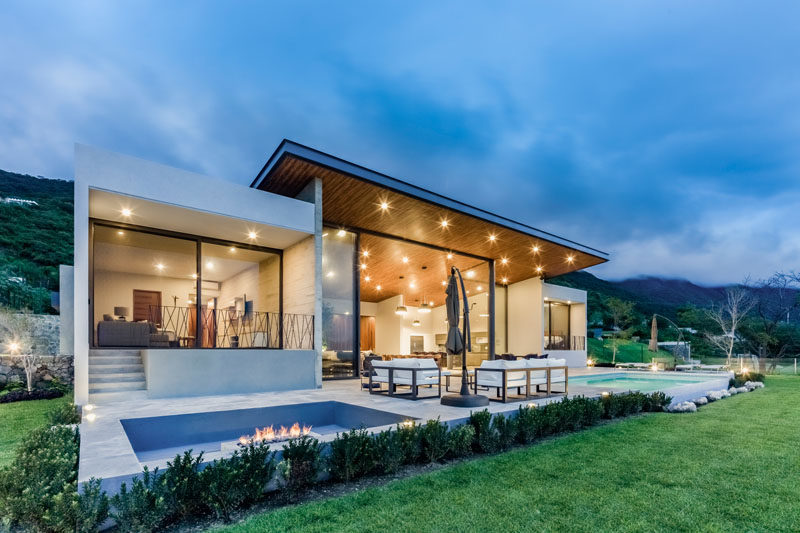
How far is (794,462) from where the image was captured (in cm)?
431

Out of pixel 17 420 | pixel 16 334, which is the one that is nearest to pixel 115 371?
pixel 17 420

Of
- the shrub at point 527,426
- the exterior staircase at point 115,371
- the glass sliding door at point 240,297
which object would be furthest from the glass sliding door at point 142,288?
the shrub at point 527,426

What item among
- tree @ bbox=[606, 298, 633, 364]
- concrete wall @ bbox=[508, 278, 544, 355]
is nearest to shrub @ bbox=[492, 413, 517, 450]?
concrete wall @ bbox=[508, 278, 544, 355]

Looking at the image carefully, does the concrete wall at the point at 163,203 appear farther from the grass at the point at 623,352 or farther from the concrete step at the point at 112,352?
Answer: the grass at the point at 623,352

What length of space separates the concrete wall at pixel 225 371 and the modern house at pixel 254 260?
0.07 feet

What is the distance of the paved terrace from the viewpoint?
3188 mm

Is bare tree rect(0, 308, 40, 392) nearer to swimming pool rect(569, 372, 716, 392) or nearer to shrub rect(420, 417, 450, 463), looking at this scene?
shrub rect(420, 417, 450, 463)

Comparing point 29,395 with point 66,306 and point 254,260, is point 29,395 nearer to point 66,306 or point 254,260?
point 66,306

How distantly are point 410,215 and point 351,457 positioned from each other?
9.09 metres

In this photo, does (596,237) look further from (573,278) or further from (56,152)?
(56,152)

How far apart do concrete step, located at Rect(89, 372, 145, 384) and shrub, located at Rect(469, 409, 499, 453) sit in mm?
A: 6469

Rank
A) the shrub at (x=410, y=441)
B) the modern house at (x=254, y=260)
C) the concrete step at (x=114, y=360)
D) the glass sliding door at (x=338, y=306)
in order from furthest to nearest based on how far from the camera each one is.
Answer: the glass sliding door at (x=338, y=306) < the concrete step at (x=114, y=360) < the modern house at (x=254, y=260) < the shrub at (x=410, y=441)

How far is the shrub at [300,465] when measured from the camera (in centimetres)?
340

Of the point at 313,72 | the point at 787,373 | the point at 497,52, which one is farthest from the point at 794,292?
the point at 313,72
